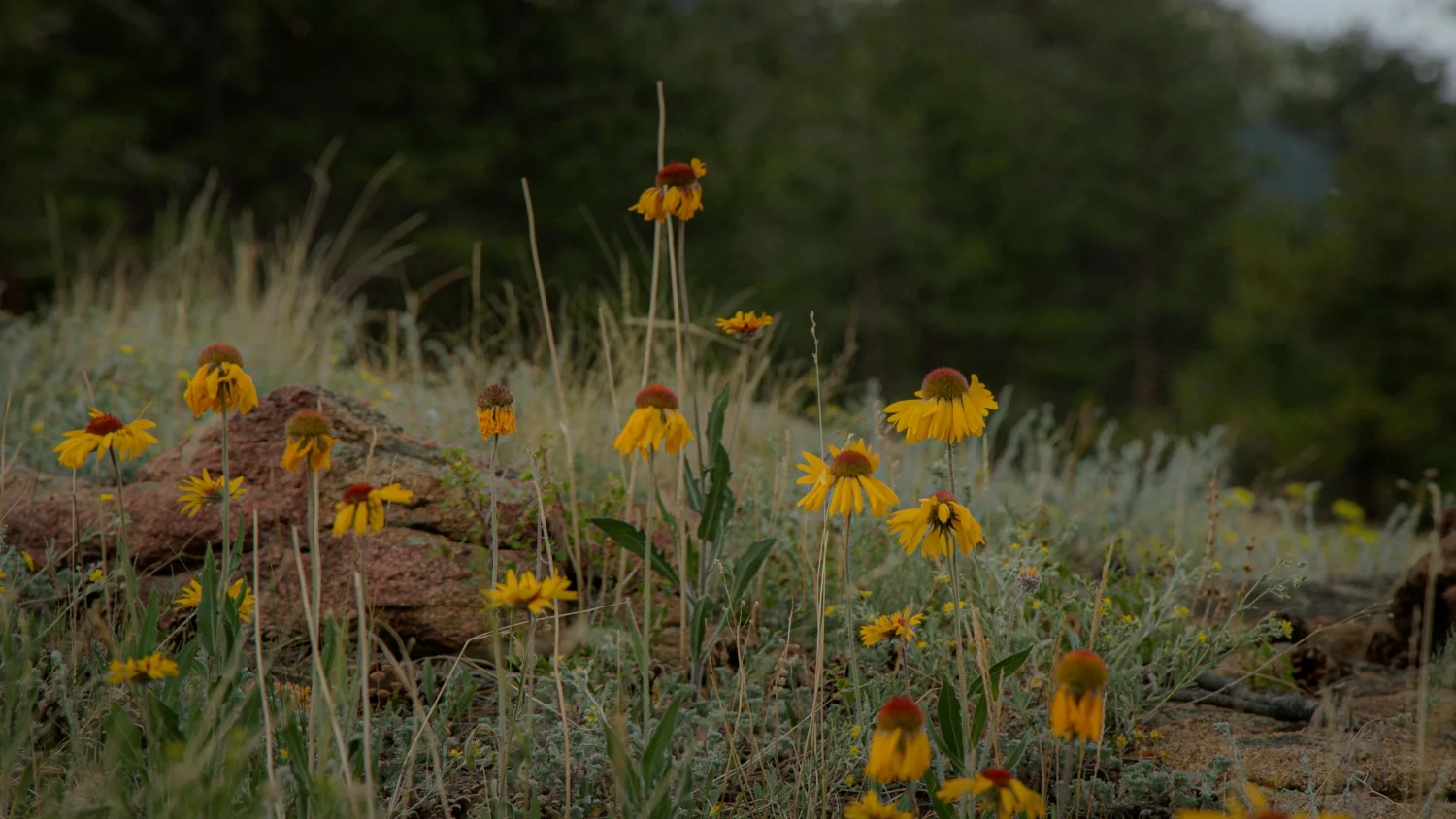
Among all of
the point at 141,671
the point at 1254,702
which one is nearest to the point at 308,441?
the point at 141,671

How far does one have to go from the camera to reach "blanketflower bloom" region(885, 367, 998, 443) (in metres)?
1.78

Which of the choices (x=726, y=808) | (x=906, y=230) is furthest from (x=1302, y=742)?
(x=906, y=230)

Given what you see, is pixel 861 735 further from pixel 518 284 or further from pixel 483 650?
pixel 518 284

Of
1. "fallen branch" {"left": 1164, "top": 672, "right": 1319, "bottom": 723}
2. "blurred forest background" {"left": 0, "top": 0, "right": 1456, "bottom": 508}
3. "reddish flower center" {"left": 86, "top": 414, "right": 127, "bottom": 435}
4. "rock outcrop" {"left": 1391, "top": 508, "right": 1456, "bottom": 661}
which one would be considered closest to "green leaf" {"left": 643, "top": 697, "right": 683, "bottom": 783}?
"reddish flower center" {"left": 86, "top": 414, "right": 127, "bottom": 435}

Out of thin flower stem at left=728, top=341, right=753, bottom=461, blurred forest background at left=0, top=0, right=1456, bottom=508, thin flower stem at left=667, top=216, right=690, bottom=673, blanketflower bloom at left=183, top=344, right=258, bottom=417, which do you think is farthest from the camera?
blurred forest background at left=0, top=0, right=1456, bottom=508

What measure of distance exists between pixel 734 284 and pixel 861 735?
992 cm

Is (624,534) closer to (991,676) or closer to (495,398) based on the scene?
(495,398)

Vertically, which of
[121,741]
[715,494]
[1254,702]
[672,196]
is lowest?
[1254,702]

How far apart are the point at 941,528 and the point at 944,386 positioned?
0.75 feet

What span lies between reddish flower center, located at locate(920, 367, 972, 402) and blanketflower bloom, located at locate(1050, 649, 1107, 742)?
0.54 metres

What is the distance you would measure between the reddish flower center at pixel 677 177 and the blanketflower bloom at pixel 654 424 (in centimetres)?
53

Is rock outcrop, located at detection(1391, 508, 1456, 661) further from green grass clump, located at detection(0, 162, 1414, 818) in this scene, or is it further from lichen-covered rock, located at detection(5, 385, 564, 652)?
lichen-covered rock, located at detection(5, 385, 564, 652)

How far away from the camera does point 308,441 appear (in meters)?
1.61

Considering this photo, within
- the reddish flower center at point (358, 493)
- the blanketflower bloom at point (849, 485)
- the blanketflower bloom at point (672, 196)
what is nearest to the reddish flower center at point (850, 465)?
the blanketflower bloom at point (849, 485)
